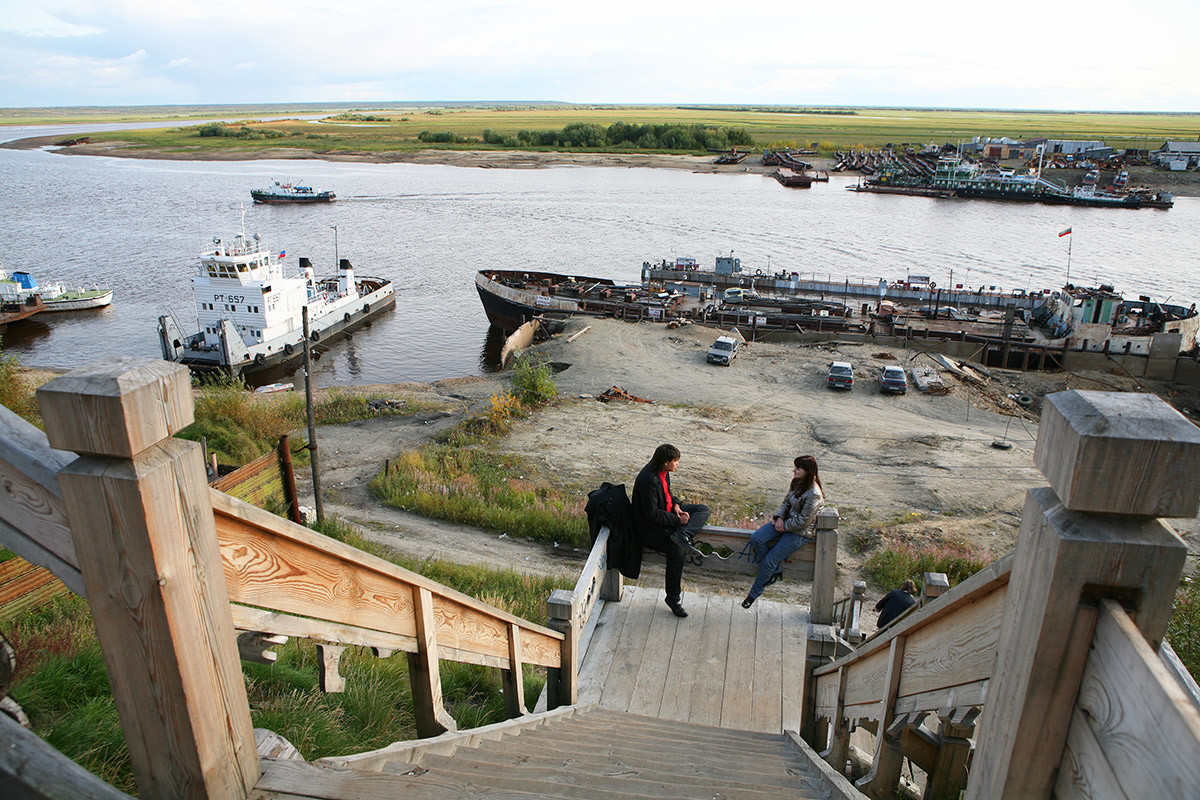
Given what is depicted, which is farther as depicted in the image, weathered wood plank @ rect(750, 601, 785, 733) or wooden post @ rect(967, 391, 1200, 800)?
weathered wood plank @ rect(750, 601, 785, 733)

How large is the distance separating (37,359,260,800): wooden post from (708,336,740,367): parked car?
2982 cm

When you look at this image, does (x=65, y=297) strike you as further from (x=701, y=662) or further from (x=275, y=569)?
(x=275, y=569)

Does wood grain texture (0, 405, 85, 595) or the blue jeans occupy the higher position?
wood grain texture (0, 405, 85, 595)

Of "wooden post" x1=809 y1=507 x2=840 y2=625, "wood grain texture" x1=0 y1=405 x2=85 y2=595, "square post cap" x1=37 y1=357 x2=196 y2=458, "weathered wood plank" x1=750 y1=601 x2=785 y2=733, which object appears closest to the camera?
"square post cap" x1=37 y1=357 x2=196 y2=458

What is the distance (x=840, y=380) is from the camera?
2767 cm

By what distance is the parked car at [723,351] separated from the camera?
30.9m

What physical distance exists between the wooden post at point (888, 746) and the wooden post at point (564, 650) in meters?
1.83

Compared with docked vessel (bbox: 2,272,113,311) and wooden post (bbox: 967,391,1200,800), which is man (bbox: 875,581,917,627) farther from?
docked vessel (bbox: 2,272,113,311)

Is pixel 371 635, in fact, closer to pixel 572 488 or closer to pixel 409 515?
pixel 409 515

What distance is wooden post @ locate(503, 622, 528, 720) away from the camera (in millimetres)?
3818

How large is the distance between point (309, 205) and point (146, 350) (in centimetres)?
5006

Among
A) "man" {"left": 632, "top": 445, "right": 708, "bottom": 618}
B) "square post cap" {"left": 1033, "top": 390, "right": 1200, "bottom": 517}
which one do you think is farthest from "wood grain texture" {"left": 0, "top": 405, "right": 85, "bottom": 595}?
"man" {"left": 632, "top": 445, "right": 708, "bottom": 618}

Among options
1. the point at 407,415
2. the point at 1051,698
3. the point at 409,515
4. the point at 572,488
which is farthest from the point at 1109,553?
the point at 407,415

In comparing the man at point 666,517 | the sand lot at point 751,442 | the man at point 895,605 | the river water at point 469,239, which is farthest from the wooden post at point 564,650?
the river water at point 469,239
